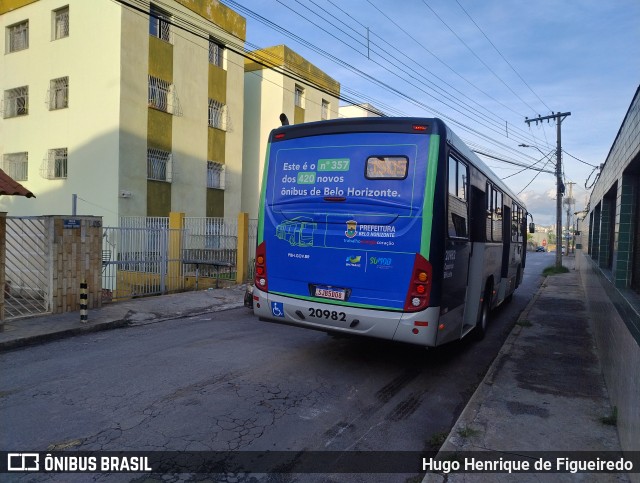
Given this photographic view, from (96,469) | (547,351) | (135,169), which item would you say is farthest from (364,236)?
(135,169)

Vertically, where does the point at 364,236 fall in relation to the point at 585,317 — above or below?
above

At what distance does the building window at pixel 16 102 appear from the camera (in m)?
21.8

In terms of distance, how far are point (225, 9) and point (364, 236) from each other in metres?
21.5

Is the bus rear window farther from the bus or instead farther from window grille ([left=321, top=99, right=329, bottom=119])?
window grille ([left=321, top=99, right=329, bottom=119])

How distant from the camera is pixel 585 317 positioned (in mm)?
10766

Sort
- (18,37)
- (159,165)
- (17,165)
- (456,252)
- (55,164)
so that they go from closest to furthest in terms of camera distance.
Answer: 1. (456,252)
2. (159,165)
3. (55,164)
4. (17,165)
5. (18,37)

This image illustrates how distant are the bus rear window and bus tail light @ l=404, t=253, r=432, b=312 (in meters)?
0.99

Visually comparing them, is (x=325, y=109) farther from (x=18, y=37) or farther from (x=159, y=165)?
(x=18, y=37)

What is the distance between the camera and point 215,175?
23.1m

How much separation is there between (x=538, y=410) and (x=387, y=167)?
3088 millimetres

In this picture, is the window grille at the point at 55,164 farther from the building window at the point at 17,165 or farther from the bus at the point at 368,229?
the bus at the point at 368,229

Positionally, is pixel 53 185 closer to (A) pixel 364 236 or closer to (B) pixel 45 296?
(B) pixel 45 296

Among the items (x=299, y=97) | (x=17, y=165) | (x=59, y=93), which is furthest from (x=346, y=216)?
(x=299, y=97)

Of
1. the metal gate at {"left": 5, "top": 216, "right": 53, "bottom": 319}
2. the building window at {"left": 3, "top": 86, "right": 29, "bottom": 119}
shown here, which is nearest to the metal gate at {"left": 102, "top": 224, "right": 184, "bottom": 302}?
the metal gate at {"left": 5, "top": 216, "right": 53, "bottom": 319}
